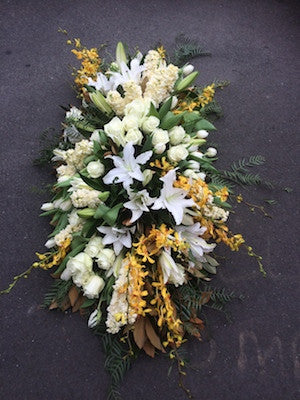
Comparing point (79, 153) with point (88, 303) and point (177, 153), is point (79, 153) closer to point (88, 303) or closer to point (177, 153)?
point (177, 153)

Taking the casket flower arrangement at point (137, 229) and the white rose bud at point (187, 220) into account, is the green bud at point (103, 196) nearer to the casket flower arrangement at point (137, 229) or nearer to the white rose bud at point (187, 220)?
the casket flower arrangement at point (137, 229)

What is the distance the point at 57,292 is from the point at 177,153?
71cm

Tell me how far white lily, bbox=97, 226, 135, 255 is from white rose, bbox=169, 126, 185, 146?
388 millimetres

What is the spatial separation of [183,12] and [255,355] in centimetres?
Answer: 212

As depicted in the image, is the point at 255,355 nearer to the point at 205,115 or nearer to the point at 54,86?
the point at 205,115

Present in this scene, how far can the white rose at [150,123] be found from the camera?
155cm

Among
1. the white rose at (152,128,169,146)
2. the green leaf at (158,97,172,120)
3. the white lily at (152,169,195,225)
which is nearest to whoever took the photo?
the white lily at (152,169,195,225)

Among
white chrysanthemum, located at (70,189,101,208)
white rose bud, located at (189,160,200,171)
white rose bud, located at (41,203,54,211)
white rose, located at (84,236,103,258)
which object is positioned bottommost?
white rose, located at (84,236,103,258)

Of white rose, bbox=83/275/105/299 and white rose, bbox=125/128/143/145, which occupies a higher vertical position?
white rose, bbox=125/128/143/145

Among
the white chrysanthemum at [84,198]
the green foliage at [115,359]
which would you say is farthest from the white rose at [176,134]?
the green foliage at [115,359]

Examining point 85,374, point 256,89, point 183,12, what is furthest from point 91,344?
point 183,12

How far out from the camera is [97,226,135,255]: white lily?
4.89 ft

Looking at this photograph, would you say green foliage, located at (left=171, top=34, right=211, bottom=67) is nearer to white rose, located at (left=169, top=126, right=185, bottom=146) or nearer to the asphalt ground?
the asphalt ground

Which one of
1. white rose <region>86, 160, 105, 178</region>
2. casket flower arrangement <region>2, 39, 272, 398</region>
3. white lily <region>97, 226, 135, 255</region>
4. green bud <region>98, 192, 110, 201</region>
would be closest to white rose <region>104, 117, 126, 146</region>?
casket flower arrangement <region>2, 39, 272, 398</region>
